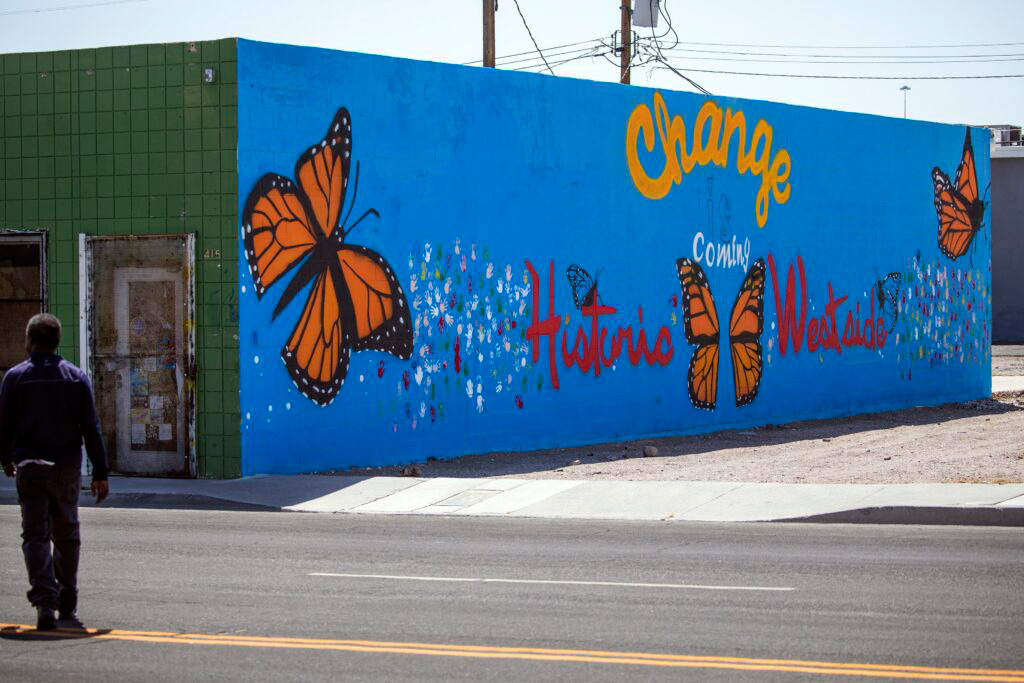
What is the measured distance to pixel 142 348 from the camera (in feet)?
55.9

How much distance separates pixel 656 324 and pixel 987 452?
18.3 feet

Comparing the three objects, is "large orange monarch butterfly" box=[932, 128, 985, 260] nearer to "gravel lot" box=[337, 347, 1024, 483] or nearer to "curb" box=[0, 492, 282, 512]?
"gravel lot" box=[337, 347, 1024, 483]

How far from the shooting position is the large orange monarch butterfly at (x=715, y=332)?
23312mm

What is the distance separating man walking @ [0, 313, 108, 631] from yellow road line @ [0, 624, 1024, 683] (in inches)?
18.5

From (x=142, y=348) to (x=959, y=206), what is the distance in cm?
1987

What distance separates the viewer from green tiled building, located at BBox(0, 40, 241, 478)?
16.6 metres

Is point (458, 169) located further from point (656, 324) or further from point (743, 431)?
point (743, 431)

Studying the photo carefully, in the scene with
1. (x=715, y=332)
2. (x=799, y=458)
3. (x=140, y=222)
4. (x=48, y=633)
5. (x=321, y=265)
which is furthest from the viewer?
(x=715, y=332)

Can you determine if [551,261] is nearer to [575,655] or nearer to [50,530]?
[50,530]

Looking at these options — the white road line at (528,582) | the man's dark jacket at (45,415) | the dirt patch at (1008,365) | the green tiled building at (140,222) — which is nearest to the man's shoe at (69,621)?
the man's dark jacket at (45,415)

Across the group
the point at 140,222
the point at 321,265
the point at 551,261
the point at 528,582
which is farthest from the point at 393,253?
the point at 528,582

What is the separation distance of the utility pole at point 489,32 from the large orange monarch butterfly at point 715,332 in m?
6.18

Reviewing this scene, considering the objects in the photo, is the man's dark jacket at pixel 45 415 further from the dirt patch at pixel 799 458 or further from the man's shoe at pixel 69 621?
the dirt patch at pixel 799 458

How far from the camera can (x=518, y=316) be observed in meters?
20.3
